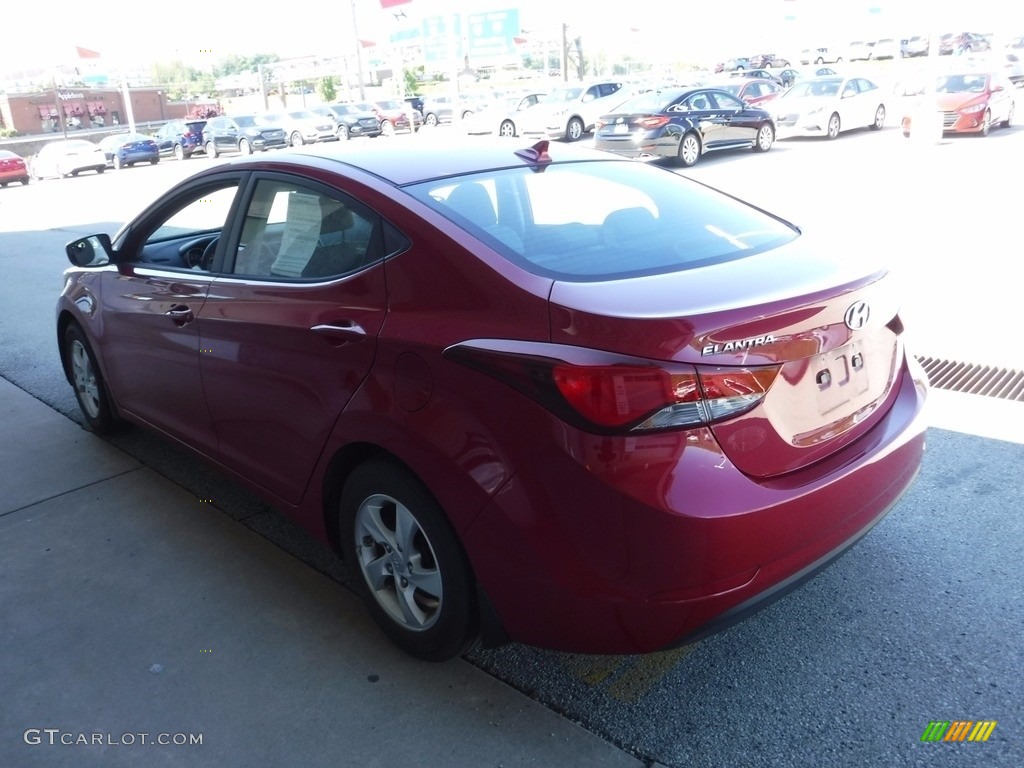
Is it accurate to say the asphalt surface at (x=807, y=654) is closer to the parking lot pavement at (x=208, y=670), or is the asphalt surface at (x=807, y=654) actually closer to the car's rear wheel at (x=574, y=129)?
the parking lot pavement at (x=208, y=670)

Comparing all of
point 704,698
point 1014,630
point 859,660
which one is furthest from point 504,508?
point 1014,630

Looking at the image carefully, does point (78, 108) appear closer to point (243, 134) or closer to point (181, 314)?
point (243, 134)

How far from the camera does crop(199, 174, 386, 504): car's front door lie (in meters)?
2.94

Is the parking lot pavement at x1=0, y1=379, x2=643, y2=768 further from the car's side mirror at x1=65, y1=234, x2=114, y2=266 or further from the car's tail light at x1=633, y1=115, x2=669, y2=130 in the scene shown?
the car's tail light at x1=633, y1=115, x2=669, y2=130

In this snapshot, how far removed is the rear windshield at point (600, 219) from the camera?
277 cm

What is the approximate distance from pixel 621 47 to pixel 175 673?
12750 cm

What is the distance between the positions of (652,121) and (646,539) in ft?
56.8

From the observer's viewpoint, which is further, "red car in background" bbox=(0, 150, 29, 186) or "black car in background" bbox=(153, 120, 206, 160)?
"black car in background" bbox=(153, 120, 206, 160)

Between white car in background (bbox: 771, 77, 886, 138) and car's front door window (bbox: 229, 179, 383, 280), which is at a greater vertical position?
car's front door window (bbox: 229, 179, 383, 280)

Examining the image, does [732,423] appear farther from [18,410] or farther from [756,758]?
[18,410]

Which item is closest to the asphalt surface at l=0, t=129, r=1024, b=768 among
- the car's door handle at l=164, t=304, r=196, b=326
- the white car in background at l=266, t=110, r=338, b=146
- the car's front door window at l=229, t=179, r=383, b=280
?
the car's door handle at l=164, t=304, r=196, b=326

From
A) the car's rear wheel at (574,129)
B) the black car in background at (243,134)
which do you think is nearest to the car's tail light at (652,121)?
the car's rear wheel at (574,129)

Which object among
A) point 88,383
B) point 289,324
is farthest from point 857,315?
point 88,383
